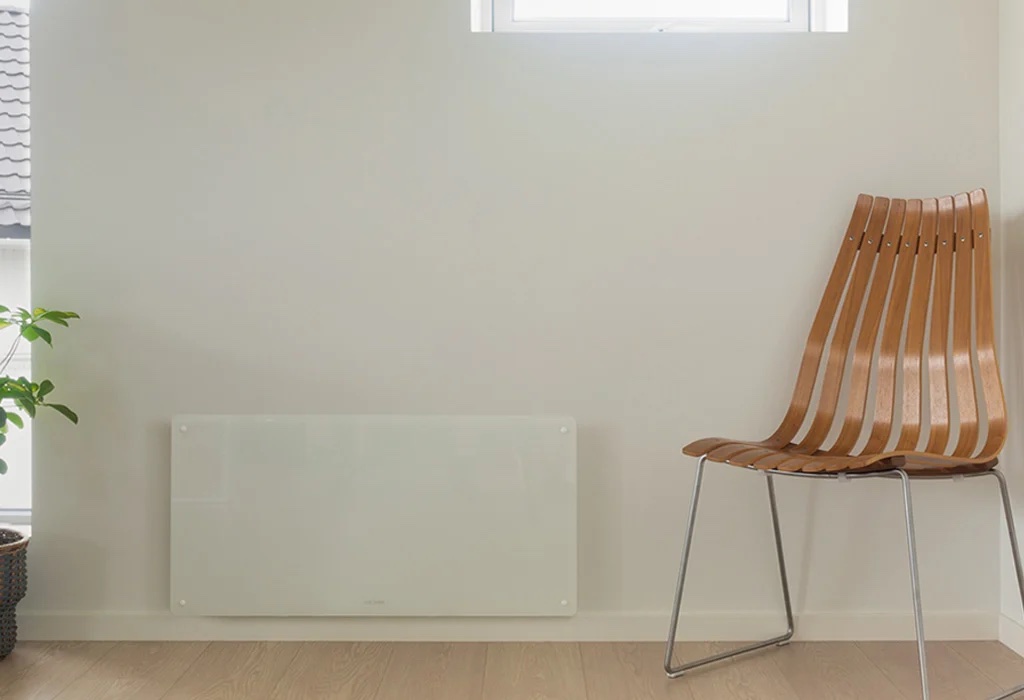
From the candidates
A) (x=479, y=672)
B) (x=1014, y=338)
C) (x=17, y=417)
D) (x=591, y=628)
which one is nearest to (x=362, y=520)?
(x=479, y=672)

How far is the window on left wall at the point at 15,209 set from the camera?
93.0 inches

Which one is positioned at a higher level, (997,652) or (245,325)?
(245,325)

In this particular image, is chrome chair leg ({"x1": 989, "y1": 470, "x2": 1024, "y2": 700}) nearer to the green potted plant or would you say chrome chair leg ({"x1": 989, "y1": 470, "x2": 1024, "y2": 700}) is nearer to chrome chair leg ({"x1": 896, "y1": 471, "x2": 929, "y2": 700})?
chrome chair leg ({"x1": 896, "y1": 471, "x2": 929, "y2": 700})

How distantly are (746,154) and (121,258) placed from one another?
60.8 inches

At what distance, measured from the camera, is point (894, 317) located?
201 cm

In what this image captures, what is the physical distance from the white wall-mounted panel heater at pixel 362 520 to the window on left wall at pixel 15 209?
0.73 metres

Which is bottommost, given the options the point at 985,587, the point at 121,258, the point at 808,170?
the point at 985,587

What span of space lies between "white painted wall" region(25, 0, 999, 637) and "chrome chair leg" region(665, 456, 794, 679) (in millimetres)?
58

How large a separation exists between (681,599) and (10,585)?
5.05 feet

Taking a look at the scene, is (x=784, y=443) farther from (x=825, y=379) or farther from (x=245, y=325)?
(x=245, y=325)

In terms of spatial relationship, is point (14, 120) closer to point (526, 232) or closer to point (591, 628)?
point (526, 232)

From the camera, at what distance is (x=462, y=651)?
6.73 feet

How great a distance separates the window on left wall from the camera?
2.36m

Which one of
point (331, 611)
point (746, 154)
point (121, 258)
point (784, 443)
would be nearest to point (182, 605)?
point (331, 611)
